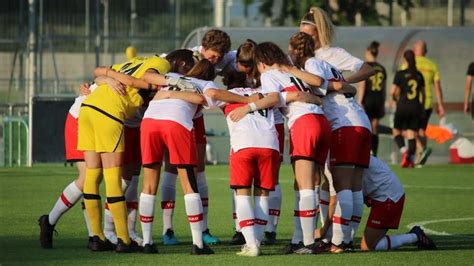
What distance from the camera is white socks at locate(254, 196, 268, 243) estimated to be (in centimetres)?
1164

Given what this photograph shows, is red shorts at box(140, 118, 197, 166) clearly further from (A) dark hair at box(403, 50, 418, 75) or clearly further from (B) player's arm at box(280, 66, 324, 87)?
(A) dark hair at box(403, 50, 418, 75)

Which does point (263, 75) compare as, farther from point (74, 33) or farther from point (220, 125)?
point (74, 33)

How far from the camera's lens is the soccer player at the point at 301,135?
1136cm

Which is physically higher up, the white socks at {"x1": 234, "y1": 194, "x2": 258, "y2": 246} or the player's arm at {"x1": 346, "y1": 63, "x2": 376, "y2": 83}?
the player's arm at {"x1": 346, "y1": 63, "x2": 376, "y2": 83}

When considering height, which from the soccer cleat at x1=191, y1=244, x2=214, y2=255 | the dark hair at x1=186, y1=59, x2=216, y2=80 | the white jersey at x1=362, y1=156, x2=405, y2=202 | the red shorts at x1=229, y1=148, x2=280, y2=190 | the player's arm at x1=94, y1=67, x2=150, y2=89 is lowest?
the soccer cleat at x1=191, y1=244, x2=214, y2=255

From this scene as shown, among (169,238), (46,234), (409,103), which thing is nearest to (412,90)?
(409,103)

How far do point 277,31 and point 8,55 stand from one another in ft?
19.9

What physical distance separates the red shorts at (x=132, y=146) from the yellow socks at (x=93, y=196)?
571 mm

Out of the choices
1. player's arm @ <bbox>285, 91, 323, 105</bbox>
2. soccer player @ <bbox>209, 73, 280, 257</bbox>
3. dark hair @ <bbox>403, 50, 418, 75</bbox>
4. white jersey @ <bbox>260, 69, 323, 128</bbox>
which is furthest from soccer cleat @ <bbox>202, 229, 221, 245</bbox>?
dark hair @ <bbox>403, 50, 418, 75</bbox>

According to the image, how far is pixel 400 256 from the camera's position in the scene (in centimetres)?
1141

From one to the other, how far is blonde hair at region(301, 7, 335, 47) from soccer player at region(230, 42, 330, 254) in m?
0.69

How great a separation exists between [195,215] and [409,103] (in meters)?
13.3

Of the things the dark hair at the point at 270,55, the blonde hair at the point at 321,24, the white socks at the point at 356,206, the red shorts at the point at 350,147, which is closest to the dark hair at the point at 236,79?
the blonde hair at the point at 321,24

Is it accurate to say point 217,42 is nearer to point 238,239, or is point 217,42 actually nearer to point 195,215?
point 195,215
